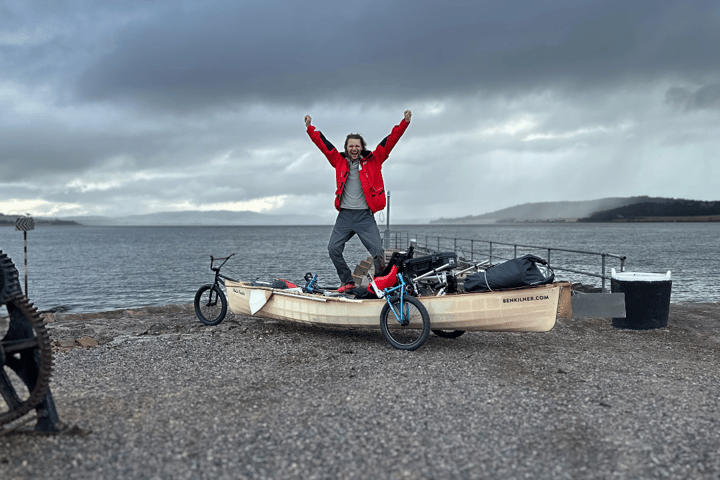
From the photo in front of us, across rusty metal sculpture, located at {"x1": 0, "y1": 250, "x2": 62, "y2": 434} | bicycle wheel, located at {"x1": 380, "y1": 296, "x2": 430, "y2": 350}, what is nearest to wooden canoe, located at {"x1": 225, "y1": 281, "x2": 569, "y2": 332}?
bicycle wheel, located at {"x1": 380, "y1": 296, "x2": 430, "y2": 350}

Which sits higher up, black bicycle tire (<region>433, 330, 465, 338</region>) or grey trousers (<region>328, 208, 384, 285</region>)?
grey trousers (<region>328, 208, 384, 285</region>)

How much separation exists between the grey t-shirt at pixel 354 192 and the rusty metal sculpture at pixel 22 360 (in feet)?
14.9

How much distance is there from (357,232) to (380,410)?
12.0 feet

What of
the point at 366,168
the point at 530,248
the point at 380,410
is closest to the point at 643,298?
the point at 366,168

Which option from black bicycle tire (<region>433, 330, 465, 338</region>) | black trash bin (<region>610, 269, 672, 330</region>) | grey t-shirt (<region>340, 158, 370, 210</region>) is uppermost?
grey t-shirt (<region>340, 158, 370, 210</region>)

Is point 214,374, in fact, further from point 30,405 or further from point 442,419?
point 442,419

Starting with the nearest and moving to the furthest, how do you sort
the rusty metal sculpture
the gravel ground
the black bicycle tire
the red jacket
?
the gravel ground < the rusty metal sculpture < the black bicycle tire < the red jacket

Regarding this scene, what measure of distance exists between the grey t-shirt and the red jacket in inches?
3.0

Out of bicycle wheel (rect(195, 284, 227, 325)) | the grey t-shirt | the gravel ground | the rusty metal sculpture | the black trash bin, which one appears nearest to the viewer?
the gravel ground

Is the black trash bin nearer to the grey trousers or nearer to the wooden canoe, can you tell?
the wooden canoe

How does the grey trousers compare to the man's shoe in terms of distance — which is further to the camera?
the man's shoe

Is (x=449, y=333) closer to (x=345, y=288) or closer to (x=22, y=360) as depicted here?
(x=345, y=288)

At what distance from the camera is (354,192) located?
24.9 feet

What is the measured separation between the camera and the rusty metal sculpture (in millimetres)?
3775
